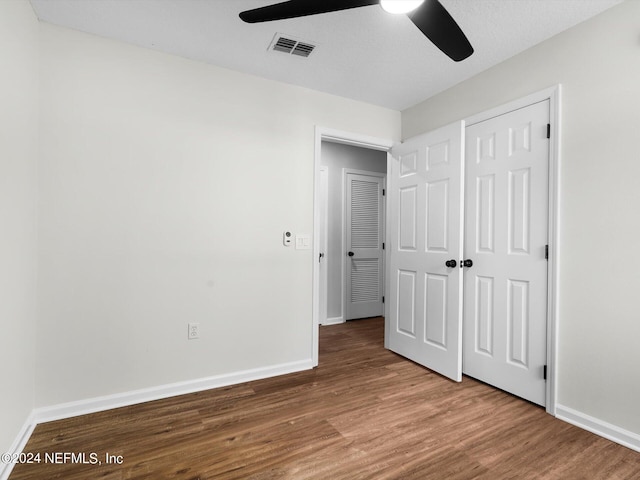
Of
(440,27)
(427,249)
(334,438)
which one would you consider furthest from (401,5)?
(334,438)

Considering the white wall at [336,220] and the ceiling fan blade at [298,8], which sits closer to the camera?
the ceiling fan blade at [298,8]

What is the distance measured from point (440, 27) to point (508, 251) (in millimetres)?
1629

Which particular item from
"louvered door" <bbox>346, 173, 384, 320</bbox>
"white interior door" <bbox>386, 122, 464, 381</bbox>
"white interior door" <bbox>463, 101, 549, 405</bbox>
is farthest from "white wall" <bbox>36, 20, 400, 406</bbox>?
"louvered door" <bbox>346, 173, 384, 320</bbox>

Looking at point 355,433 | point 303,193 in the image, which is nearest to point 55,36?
point 303,193

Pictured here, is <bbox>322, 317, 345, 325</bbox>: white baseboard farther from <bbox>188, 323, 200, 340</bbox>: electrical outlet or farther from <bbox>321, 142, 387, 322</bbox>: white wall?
<bbox>188, 323, 200, 340</bbox>: electrical outlet

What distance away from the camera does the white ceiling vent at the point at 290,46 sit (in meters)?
2.14

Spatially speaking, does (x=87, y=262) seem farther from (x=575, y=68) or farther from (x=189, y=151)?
(x=575, y=68)

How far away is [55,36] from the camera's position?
79.0 inches

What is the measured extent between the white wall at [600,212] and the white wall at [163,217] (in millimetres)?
1803

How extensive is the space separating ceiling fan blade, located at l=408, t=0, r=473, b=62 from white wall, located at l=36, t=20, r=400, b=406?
1.52 meters

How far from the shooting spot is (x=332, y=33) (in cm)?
208

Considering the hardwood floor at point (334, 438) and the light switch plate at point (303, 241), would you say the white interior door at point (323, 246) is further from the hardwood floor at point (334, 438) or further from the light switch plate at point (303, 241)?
the hardwood floor at point (334, 438)

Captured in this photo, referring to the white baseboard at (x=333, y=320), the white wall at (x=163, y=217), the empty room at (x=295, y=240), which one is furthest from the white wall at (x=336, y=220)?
the white wall at (x=163, y=217)

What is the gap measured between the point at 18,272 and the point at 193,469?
52.8 inches
